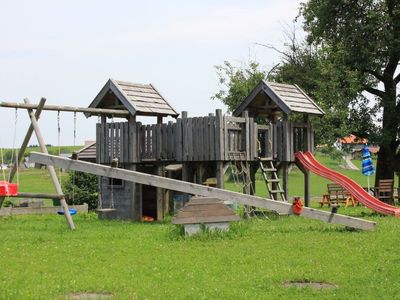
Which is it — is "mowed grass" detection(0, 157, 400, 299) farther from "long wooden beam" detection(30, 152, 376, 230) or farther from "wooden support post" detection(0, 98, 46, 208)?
"wooden support post" detection(0, 98, 46, 208)

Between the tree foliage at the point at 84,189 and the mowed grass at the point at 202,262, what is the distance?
53.2 feet

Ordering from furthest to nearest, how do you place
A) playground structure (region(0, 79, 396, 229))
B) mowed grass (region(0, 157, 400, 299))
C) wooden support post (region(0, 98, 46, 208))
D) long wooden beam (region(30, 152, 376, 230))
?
playground structure (region(0, 79, 396, 229)), wooden support post (region(0, 98, 46, 208)), long wooden beam (region(30, 152, 376, 230)), mowed grass (region(0, 157, 400, 299))

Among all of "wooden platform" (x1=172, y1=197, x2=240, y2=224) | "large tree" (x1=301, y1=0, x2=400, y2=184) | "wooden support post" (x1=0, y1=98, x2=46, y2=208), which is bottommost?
"wooden platform" (x1=172, y1=197, x2=240, y2=224)

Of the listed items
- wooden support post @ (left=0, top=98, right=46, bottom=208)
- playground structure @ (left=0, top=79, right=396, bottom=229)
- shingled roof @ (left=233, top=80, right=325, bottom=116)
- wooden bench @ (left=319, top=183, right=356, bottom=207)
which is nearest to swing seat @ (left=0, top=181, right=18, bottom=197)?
wooden support post @ (left=0, top=98, right=46, bottom=208)

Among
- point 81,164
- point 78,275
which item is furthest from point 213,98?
point 78,275

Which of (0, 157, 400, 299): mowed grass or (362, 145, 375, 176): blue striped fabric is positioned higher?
(362, 145, 375, 176): blue striped fabric

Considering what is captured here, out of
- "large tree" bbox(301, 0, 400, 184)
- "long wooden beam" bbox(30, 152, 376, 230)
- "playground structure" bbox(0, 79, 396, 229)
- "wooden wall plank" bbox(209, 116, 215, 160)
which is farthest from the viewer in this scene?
"large tree" bbox(301, 0, 400, 184)

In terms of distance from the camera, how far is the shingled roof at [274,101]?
79.0 ft

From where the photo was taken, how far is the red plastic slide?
902 inches

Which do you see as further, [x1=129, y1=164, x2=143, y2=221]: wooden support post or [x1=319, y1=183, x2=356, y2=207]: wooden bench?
[x1=319, y1=183, x2=356, y2=207]: wooden bench

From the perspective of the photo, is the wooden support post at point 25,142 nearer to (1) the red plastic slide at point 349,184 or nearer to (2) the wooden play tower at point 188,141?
(2) the wooden play tower at point 188,141

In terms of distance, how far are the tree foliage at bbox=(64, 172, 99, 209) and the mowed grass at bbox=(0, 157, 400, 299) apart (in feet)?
53.2

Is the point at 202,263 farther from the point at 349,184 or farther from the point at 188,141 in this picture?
the point at 349,184

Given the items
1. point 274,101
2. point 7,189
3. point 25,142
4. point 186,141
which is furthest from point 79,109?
point 274,101
